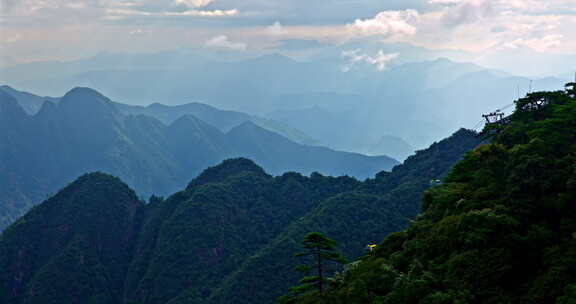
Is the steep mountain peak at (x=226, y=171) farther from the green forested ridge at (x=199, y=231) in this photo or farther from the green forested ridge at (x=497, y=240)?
the green forested ridge at (x=497, y=240)

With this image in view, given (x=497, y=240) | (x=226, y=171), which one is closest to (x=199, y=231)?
(x=226, y=171)

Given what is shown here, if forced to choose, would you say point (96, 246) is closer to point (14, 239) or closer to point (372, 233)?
point (14, 239)

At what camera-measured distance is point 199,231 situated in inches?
3750

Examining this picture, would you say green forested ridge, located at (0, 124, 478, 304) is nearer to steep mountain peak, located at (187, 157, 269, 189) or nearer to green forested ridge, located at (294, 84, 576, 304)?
steep mountain peak, located at (187, 157, 269, 189)

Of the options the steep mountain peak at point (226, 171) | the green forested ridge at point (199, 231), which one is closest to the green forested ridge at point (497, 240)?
the green forested ridge at point (199, 231)

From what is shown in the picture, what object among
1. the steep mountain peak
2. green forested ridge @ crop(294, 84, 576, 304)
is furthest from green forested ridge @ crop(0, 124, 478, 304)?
green forested ridge @ crop(294, 84, 576, 304)

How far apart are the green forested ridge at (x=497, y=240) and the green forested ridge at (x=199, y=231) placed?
1704 inches

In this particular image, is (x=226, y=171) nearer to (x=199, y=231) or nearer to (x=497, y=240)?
(x=199, y=231)

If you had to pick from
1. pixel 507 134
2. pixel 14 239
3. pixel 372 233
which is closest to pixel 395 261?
pixel 507 134

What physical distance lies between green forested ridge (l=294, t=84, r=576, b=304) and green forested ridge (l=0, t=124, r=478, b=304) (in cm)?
4329

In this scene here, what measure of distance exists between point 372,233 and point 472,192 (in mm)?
47599

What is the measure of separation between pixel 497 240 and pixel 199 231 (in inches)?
3068

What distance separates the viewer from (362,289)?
26.5m

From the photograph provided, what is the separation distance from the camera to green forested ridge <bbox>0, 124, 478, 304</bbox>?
77.8m
